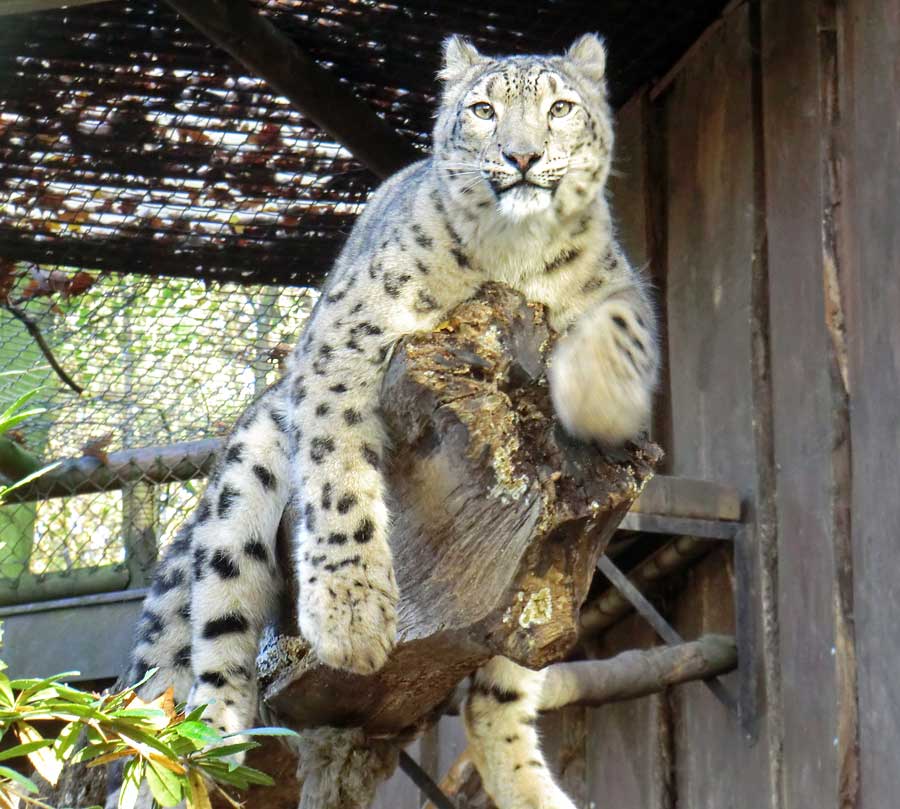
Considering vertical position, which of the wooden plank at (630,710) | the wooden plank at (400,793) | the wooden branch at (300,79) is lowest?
the wooden plank at (400,793)

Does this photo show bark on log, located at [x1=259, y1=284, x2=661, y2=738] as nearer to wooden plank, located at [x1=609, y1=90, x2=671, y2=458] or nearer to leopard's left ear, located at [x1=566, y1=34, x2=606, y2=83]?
leopard's left ear, located at [x1=566, y1=34, x2=606, y2=83]

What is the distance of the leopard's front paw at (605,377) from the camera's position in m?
2.92

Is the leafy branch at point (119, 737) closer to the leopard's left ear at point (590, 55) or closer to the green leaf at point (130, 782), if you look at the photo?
the green leaf at point (130, 782)

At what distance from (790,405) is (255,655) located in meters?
2.15

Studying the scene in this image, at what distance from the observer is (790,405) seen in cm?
501

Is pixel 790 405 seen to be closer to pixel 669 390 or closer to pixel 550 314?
pixel 669 390

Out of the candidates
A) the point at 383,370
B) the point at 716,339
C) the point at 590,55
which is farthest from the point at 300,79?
the point at 383,370

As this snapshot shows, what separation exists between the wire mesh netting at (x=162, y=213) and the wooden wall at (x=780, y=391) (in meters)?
0.51

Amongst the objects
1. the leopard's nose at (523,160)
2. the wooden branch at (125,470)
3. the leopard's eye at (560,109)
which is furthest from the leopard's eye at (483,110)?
the wooden branch at (125,470)

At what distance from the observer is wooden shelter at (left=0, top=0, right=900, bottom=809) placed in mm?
4629

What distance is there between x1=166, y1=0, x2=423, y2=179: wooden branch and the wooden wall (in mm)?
1034

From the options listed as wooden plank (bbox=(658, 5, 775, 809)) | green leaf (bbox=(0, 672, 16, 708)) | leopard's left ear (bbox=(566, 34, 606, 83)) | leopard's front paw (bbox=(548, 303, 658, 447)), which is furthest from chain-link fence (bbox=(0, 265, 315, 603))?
green leaf (bbox=(0, 672, 16, 708))

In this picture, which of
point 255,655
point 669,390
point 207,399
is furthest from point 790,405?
point 207,399

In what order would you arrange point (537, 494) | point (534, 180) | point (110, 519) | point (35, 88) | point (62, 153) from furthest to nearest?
point (110, 519) < point (62, 153) < point (35, 88) < point (534, 180) < point (537, 494)
